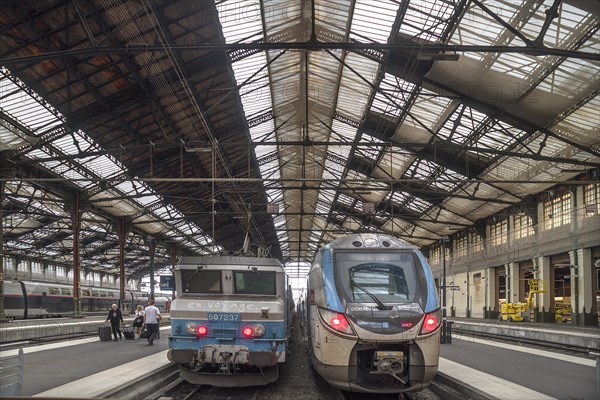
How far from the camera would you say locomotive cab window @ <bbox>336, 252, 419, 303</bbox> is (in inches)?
367

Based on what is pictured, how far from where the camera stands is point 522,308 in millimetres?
32656

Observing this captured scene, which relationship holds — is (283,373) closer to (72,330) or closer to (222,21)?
(222,21)

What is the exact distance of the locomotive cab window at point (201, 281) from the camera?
1120cm

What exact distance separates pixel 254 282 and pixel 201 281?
1.08 m

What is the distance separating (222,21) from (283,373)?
450 inches

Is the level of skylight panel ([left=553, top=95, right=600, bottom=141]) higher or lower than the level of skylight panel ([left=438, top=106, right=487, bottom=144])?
lower

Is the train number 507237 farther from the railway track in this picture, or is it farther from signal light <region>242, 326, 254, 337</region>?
the railway track

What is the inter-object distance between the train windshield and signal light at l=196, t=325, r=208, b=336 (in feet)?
9.38

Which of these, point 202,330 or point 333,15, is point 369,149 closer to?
point 333,15

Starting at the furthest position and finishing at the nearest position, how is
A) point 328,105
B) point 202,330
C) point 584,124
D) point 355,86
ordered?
1. point 328,105
2. point 355,86
3. point 584,124
4. point 202,330

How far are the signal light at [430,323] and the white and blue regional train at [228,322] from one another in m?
2.88

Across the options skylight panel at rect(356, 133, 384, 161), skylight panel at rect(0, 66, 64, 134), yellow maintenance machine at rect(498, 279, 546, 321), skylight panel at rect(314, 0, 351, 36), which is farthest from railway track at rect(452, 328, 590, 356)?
skylight panel at rect(0, 66, 64, 134)

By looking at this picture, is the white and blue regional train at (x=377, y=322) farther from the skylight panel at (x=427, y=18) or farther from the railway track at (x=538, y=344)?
the railway track at (x=538, y=344)

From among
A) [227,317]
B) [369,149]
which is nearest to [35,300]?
[369,149]
